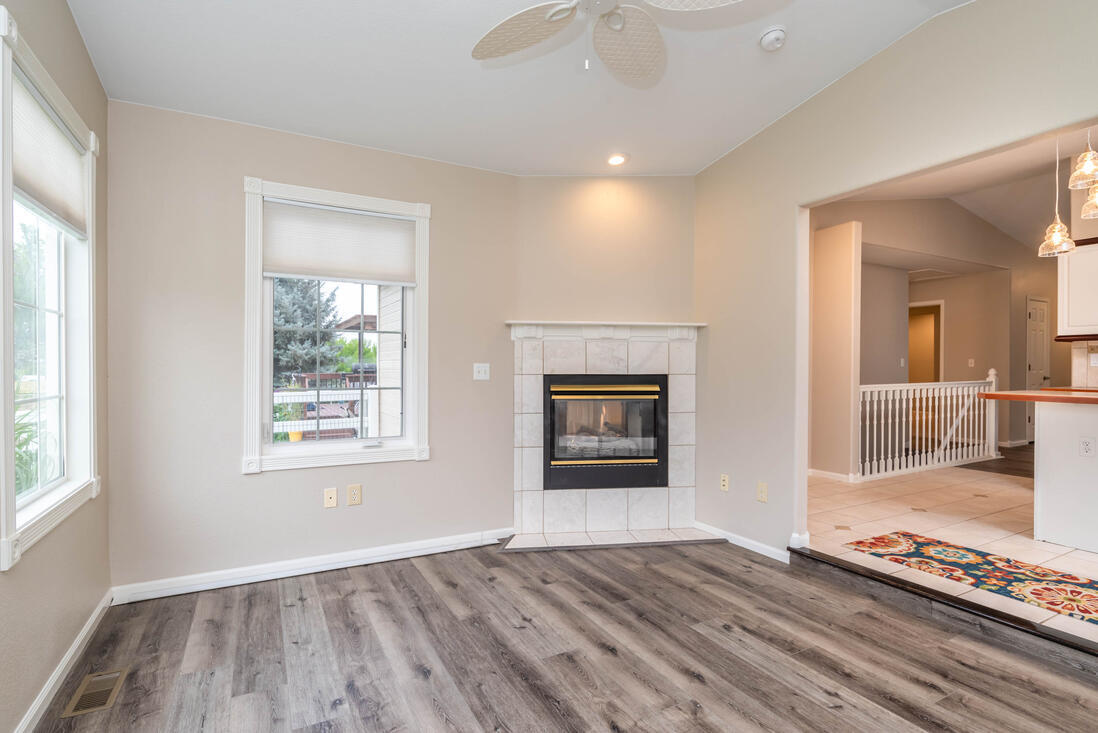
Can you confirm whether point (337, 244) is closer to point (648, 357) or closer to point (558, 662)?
point (648, 357)

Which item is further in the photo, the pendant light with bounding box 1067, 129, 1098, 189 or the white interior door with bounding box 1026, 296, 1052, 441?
the white interior door with bounding box 1026, 296, 1052, 441

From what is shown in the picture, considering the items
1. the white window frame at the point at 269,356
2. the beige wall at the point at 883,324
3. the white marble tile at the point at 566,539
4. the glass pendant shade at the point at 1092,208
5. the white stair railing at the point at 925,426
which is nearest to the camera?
the glass pendant shade at the point at 1092,208

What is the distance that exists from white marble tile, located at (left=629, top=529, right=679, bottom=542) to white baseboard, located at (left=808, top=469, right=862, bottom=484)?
Result: 89.8 inches

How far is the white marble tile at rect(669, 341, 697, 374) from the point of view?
380 cm

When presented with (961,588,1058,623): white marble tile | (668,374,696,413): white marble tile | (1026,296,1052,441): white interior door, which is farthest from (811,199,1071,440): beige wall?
(961,588,1058,623): white marble tile

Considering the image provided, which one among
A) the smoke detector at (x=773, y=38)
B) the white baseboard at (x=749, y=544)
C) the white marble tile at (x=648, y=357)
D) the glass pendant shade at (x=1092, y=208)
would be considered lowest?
the white baseboard at (x=749, y=544)

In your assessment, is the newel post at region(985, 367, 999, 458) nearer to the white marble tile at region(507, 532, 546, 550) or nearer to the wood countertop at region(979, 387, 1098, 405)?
the wood countertop at region(979, 387, 1098, 405)

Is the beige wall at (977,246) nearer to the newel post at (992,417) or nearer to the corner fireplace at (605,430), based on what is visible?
the newel post at (992,417)

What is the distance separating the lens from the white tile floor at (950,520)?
8.48ft

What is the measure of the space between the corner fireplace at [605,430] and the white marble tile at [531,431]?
0.28 ft

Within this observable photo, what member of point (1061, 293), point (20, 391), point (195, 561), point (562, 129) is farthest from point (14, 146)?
point (1061, 293)

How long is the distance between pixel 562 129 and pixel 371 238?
52.2 inches

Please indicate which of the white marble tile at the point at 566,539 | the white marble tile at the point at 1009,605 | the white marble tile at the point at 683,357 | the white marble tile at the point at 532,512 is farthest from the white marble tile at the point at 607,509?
the white marble tile at the point at 1009,605

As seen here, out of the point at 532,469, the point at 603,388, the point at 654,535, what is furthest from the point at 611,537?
the point at 603,388
